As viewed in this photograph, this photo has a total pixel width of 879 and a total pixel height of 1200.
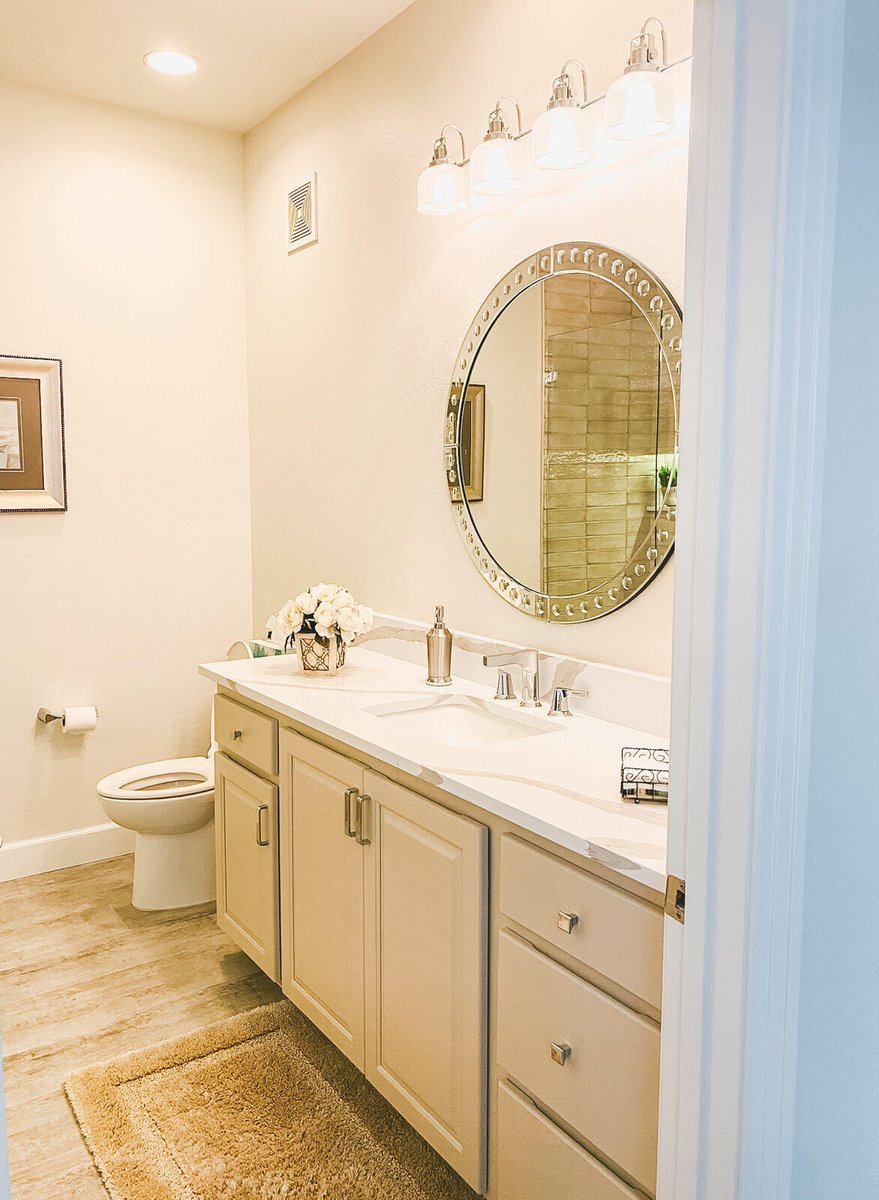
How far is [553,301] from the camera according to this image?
2.12 metres

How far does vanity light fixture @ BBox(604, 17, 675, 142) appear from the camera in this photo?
68.7 inches

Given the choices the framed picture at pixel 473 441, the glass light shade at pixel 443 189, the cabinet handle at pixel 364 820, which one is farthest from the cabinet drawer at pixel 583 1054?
the glass light shade at pixel 443 189

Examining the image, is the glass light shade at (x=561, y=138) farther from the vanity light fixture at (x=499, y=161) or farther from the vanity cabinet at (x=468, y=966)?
the vanity cabinet at (x=468, y=966)

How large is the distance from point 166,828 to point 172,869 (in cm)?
16

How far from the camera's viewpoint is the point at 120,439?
10.9 ft

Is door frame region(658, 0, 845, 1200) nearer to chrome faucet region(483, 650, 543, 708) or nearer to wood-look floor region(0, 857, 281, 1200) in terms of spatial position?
chrome faucet region(483, 650, 543, 708)

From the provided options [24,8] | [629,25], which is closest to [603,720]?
[629,25]

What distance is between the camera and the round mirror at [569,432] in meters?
1.90

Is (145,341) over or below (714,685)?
over

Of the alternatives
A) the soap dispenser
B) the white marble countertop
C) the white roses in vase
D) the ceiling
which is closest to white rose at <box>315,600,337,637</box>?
the white roses in vase

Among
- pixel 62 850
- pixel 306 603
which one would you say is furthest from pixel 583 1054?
pixel 62 850

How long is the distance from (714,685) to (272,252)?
2.79 m

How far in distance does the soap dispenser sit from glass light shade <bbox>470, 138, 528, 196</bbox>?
100 cm

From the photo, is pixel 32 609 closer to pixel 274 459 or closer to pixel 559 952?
pixel 274 459
